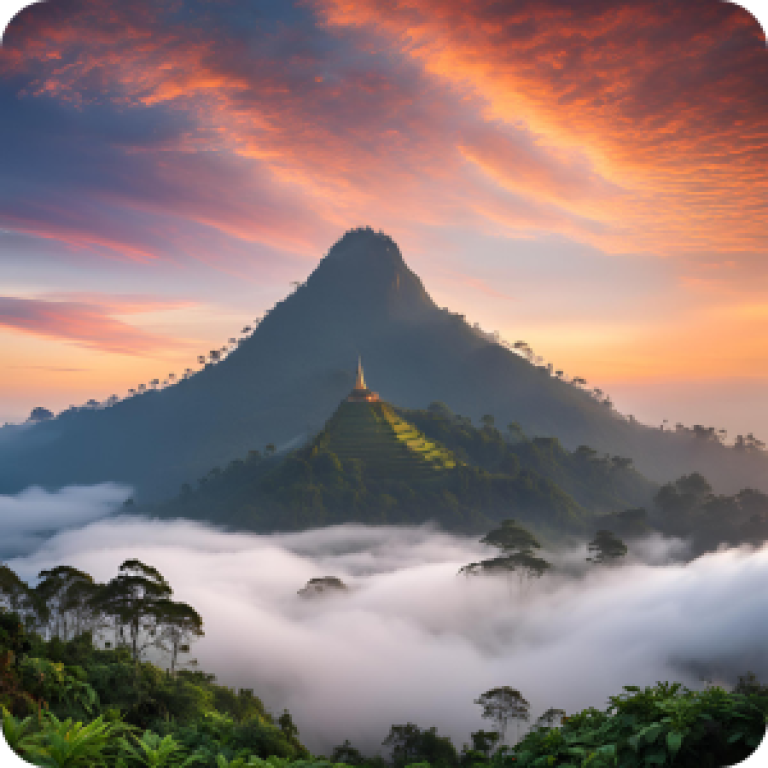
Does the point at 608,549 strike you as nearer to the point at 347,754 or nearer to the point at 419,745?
the point at 419,745

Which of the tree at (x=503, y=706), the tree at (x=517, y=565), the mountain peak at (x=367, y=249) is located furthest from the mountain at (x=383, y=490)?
the mountain peak at (x=367, y=249)

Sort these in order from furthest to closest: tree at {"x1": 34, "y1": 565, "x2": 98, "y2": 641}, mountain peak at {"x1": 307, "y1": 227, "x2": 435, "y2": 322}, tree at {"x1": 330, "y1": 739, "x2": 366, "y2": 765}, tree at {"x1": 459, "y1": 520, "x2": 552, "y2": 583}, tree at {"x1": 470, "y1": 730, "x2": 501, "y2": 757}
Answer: mountain peak at {"x1": 307, "y1": 227, "x2": 435, "y2": 322} < tree at {"x1": 459, "y1": 520, "x2": 552, "y2": 583} < tree at {"x1": 34, "y1": 565, "x2": 98, "y2": 641} < tree at {"x1": 470, "y1": 730, "x2": 501, "y2": 757} < tree at {"x1": 330, "y1": 739, "x2": 366, "y2": 765}

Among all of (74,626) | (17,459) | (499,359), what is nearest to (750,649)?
(74,626)

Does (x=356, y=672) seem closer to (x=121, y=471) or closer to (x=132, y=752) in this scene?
(x=132, y=752)

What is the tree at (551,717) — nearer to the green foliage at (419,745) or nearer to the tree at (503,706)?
the tree at (503,706)

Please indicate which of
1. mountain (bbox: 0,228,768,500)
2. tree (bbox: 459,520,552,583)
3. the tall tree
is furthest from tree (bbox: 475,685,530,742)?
mountain (bbox: 0,228,768,500)

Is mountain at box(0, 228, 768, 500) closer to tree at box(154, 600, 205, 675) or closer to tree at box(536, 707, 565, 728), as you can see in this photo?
tree at box(154, 600, 205, 675)
